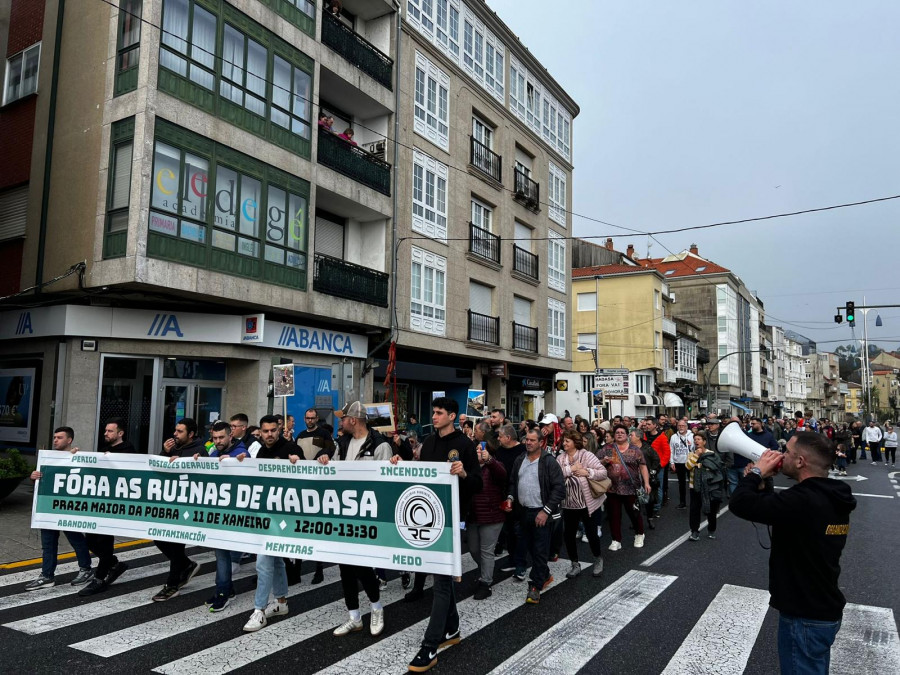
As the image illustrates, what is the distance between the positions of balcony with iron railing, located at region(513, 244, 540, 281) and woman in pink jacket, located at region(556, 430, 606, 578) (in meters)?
19.5

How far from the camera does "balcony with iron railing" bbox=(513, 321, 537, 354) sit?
27.1 metres

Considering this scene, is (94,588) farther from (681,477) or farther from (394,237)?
(394,237)

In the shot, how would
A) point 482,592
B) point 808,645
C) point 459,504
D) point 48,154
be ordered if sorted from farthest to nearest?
point 48,154, point 482,592, point 459,504, point 808,645

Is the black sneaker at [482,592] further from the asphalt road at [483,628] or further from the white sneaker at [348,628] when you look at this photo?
the white sneaker at [348,628]

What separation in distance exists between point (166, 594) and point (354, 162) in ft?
46.8

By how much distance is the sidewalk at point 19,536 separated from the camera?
8.19m

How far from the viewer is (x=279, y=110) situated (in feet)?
52.1

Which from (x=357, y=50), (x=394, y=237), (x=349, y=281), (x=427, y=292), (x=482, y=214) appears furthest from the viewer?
(x=482, y=214)

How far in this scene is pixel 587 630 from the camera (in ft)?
18.6

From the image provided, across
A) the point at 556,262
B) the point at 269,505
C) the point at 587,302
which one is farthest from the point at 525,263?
the point at 269,505

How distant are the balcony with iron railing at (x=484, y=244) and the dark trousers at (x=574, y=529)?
1686cm

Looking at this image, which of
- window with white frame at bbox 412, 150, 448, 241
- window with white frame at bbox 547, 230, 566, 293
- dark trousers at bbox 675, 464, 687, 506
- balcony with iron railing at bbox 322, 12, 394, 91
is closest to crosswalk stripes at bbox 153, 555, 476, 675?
dark trousers at bbox 675, 464, 687, 506

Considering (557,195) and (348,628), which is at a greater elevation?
(557,195)

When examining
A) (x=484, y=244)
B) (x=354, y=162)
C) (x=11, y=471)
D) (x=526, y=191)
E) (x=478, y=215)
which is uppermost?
(x=526, y=191)
